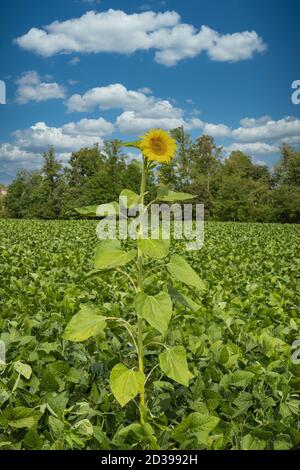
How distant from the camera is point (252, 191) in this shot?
173 ft

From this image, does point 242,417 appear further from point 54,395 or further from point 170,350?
point 54,395

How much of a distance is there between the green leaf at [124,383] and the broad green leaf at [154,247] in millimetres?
460

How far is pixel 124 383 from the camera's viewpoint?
1.62 metres

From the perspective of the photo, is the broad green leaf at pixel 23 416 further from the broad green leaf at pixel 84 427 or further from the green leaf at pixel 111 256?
the green leaf at pixel 111 256

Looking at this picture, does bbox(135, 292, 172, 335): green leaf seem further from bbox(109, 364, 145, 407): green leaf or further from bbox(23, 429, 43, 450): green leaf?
bbox(23, 429, 43, 450): green leaf

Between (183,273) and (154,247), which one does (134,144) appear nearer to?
(154,247)

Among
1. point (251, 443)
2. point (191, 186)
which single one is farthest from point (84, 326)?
point (191, 186)

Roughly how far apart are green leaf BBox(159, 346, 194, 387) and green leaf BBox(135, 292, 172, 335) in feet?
0.62

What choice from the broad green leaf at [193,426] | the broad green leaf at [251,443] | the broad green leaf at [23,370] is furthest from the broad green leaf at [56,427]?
the broad green leaf at [251,443]

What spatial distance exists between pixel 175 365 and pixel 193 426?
381 millimetres

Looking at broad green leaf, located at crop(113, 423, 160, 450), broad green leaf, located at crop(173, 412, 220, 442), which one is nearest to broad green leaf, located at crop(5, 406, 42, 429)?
broad green leaf, located at crop(113, 423, 160, 450)

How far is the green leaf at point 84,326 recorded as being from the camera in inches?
64.5

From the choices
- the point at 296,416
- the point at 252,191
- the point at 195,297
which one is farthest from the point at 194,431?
the point at 252,191

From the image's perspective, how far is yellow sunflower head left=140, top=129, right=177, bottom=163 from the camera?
1.57 metres
